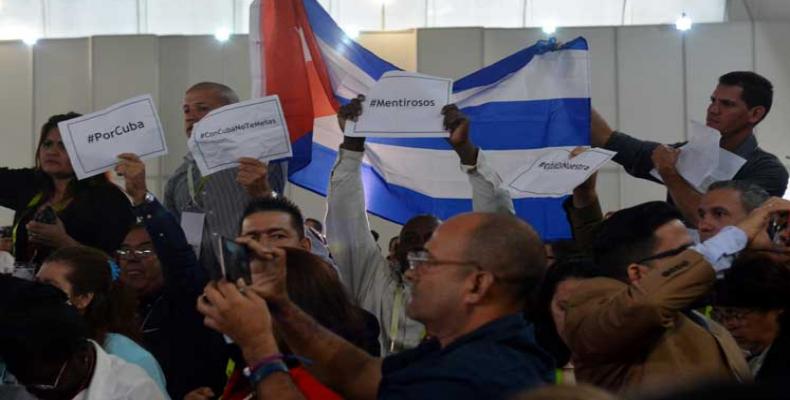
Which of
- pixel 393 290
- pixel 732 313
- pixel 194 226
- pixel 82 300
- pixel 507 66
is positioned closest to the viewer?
pixel 732 313

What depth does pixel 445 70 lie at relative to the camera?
13742 millimetres

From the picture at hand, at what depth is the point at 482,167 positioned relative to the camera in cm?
546

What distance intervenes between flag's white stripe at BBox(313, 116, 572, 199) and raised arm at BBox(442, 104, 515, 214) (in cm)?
102

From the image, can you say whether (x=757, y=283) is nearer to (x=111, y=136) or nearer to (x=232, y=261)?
(x=232, y=261)

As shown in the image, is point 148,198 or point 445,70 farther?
point 445,70

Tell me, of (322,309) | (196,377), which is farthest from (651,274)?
(196,377)

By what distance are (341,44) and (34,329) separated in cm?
351

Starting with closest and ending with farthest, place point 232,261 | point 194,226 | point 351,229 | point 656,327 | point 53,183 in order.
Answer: point 232,261
point 656,327
point 351,229
point 194,226
point 53,183

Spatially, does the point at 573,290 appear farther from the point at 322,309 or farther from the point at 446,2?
the point at 446,2

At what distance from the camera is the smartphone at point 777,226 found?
3908 mm

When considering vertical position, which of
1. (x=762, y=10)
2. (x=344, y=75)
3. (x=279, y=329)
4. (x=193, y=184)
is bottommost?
(x=279, y=329)

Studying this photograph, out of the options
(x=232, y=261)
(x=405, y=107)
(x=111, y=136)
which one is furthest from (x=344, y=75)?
(x=232, y=261)

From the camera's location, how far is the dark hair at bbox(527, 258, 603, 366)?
13.5 ft

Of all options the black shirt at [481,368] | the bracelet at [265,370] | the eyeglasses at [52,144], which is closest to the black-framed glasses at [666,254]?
the black shirt at [481,368]
